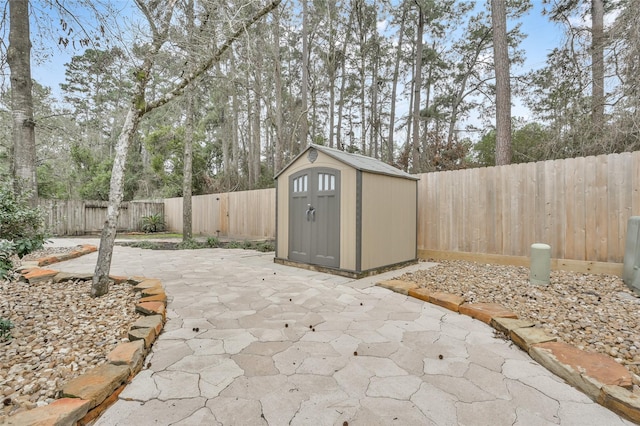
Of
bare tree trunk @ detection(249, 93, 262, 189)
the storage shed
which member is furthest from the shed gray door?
bare tree trunk @ detection(249, 93, 262, 189)

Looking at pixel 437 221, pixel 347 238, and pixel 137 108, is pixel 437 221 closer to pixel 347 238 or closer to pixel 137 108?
pixel 347 238

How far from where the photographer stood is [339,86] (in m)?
13.6

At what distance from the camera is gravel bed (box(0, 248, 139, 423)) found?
1.50 metres

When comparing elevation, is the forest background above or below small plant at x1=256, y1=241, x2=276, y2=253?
above

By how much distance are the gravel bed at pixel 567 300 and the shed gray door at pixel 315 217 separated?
1.21m

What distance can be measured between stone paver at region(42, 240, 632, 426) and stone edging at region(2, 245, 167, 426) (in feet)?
0.19

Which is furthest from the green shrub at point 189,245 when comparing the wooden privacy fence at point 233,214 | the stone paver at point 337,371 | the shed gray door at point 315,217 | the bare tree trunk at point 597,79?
the bare tree trunk at point 597,79

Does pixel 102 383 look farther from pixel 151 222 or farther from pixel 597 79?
pixel 151 222

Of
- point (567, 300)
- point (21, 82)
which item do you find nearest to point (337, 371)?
point (567, 300)

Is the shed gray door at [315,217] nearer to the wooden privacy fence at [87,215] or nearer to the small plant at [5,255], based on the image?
the small plant at [5,255]

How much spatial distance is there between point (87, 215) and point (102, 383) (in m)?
12.0

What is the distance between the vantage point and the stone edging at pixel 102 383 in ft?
3.90

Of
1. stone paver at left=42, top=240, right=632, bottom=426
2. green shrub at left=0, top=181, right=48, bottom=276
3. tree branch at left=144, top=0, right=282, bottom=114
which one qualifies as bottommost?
stone paver at left=42, top=240, right=632, bottom=426

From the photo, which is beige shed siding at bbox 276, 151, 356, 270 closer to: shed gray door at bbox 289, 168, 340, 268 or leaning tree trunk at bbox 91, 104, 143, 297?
shed gray door at bbox 289, 168, 340, 268
